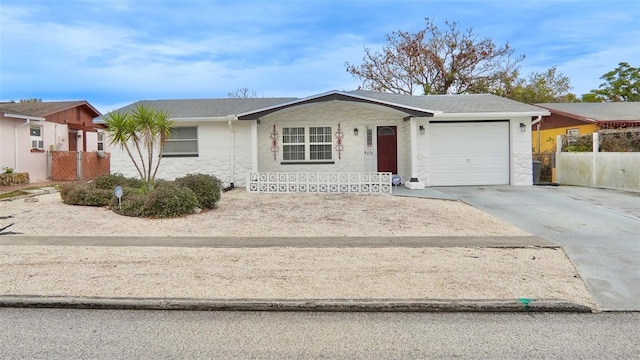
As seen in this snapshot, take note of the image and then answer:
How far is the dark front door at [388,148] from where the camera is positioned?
16375 millimetres

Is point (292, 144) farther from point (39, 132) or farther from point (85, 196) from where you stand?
point (39, 132)

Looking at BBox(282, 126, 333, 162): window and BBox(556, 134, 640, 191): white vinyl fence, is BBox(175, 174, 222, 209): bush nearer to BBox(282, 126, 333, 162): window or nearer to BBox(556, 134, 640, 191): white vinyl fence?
BBox(282, 126, 333, 162): window

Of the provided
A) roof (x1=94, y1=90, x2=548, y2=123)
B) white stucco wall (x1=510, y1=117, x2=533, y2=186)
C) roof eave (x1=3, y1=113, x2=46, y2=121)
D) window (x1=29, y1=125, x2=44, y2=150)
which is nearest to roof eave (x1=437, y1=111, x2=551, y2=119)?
roof (x1=94, y1=90, x2=548, y2=123)

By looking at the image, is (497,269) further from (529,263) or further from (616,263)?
(616,263)

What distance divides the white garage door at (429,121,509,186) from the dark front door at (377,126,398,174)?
1.42 meters

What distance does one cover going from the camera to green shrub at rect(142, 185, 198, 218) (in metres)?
9.68

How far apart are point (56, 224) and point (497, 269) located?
868 centimetres

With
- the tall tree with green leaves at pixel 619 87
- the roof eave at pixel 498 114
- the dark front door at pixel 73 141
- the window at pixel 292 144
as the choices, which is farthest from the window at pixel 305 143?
the tall tree with green leaves at pixel 619 87

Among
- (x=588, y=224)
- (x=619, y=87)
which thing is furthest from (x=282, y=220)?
(x=619, y=87)

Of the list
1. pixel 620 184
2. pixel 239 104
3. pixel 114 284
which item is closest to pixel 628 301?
pixel 114 284

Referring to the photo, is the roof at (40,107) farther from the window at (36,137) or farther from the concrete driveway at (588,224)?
the concrete driveway at (588,224)

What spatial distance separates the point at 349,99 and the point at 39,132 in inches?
629

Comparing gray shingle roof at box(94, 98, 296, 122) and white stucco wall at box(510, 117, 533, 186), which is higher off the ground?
gray shingle roof at box(94, 98, 296, 122)

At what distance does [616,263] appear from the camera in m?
6.27
